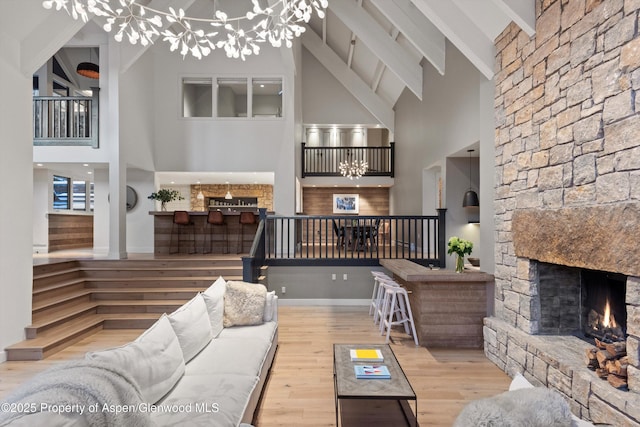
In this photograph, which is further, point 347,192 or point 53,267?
point 347,192

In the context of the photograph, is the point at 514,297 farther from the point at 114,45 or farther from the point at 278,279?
the point at 114,45

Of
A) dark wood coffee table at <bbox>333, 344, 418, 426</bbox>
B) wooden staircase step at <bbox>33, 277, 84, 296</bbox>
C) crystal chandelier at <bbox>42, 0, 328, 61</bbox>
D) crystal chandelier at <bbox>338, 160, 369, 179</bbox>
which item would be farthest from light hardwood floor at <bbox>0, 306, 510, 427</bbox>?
crystal chandelier at <bbox>338, 160, 369, 179</bbox>

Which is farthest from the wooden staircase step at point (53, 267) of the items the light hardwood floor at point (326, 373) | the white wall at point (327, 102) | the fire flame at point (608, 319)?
the white wall at point (327, 102)

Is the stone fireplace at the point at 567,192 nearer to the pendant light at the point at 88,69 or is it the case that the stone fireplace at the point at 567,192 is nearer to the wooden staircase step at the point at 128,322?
the wooden staircase step at the point at 128,322

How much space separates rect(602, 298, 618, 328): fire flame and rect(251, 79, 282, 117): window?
7458mm

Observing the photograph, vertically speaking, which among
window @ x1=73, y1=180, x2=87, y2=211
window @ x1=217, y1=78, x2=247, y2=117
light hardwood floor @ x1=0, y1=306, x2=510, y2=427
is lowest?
light hardwood floor @ x1=0, y1=306, x2=510, y2=427

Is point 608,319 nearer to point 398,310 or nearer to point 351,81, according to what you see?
point 398,310

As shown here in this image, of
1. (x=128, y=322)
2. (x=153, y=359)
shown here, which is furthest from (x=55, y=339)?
(x=153, y=359)

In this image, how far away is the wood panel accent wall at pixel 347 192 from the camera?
45.0 ft

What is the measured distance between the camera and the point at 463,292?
4.36 metres

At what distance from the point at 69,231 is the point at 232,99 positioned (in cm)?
532

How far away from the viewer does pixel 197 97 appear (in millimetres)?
8891

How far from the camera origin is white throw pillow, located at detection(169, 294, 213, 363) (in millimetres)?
2752

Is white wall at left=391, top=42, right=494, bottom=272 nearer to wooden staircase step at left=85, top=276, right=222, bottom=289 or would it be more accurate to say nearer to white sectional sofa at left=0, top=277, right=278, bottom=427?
white sectional sofa at left=0, top=277, right=278, bottom=427
